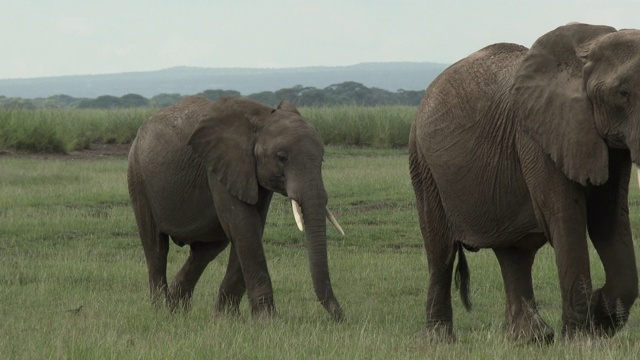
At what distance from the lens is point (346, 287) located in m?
10.6

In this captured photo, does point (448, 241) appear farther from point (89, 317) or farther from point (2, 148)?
point (2, 148)

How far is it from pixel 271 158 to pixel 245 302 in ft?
5.34

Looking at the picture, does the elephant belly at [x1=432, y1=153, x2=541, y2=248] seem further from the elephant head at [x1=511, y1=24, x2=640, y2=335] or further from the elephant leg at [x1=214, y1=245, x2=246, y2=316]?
the elephant leg at [x1=214, y1=245, x2=246, y2=316]

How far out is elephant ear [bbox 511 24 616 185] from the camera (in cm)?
648

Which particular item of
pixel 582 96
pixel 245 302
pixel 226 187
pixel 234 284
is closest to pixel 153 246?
pixel 245 302

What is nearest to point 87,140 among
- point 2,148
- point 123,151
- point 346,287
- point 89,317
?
point 123,151

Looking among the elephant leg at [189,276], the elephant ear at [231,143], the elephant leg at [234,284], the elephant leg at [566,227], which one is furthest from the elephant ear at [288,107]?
the elephant leg at [566,227]

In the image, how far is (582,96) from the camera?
655cm

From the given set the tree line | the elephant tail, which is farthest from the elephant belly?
the tree line

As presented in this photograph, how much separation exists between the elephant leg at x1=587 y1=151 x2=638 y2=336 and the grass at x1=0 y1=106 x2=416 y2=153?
18.1 meters

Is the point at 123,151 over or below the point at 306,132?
below

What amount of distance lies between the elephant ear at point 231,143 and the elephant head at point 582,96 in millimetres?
2539

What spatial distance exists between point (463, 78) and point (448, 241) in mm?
1046

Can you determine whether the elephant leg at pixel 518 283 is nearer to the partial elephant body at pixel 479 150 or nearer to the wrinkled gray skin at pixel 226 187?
the partial elephant body at pixel 479 150
